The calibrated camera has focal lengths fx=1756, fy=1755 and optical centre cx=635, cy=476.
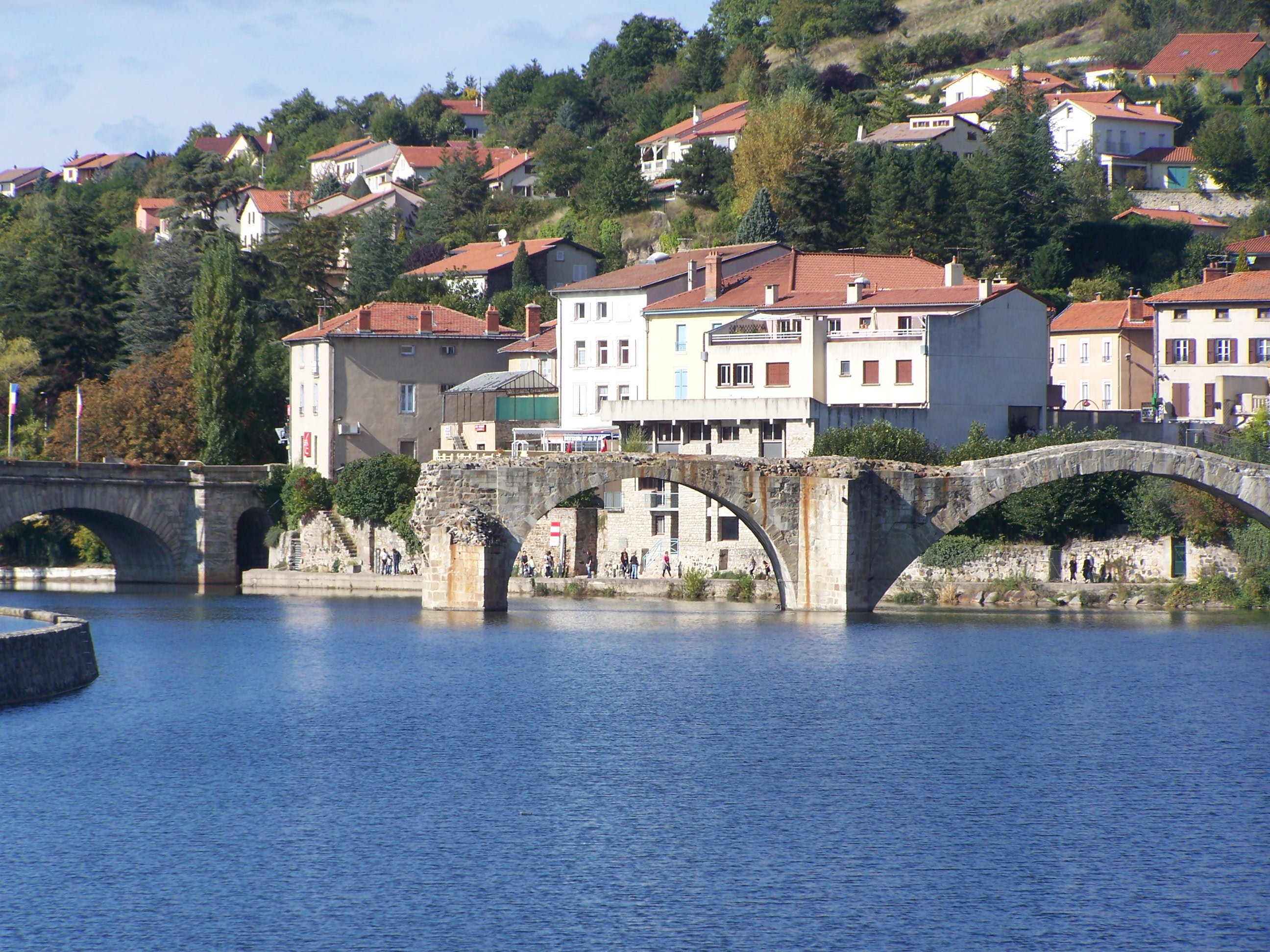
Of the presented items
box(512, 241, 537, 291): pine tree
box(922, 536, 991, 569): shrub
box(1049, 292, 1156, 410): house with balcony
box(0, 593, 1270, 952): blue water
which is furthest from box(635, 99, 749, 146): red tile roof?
box(0, 593, 1270, 952): blue water

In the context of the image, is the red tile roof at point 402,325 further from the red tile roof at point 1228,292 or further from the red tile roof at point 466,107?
the red tile roof at point 466,107

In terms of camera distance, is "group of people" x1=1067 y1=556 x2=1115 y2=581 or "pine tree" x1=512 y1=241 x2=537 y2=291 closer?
"group of people" x1=1067 y1=556 x2=1115 y2=581

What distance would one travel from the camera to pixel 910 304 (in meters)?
57.8

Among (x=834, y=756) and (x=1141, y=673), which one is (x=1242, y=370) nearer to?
(x=1141, y=673)

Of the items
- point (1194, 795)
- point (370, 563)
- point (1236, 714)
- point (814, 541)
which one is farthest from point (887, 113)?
point (1194, 795)

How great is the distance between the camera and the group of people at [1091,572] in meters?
50.2

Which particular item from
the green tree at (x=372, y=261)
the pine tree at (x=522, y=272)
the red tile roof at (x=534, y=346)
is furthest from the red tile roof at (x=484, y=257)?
the red tile roof at (x=534, y=346)

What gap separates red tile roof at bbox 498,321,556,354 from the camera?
221ft

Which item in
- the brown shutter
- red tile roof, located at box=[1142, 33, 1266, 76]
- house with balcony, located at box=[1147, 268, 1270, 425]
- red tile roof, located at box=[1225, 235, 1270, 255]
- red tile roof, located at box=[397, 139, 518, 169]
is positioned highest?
red tile roof, located at box=[1142, 33, 1266, 76]

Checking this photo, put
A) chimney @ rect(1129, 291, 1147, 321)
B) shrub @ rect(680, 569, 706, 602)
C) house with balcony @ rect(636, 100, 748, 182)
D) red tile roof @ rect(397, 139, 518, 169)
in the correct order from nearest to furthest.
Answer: shrub @ rect(680, 569, 706, 602), chimney @ rect(1129, 291, 1147, 321), house with balcony @ rect(636, 100, 748, 182), red tile roof @ rect(397, 139, 518, 169)

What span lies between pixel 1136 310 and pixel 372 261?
40.2 m

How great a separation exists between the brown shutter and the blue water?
2681cm

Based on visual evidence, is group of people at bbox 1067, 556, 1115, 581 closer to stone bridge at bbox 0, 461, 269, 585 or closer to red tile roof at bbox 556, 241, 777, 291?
red tile roof at bbox 556, 241, 777, 291

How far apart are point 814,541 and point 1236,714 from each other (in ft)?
52.5
